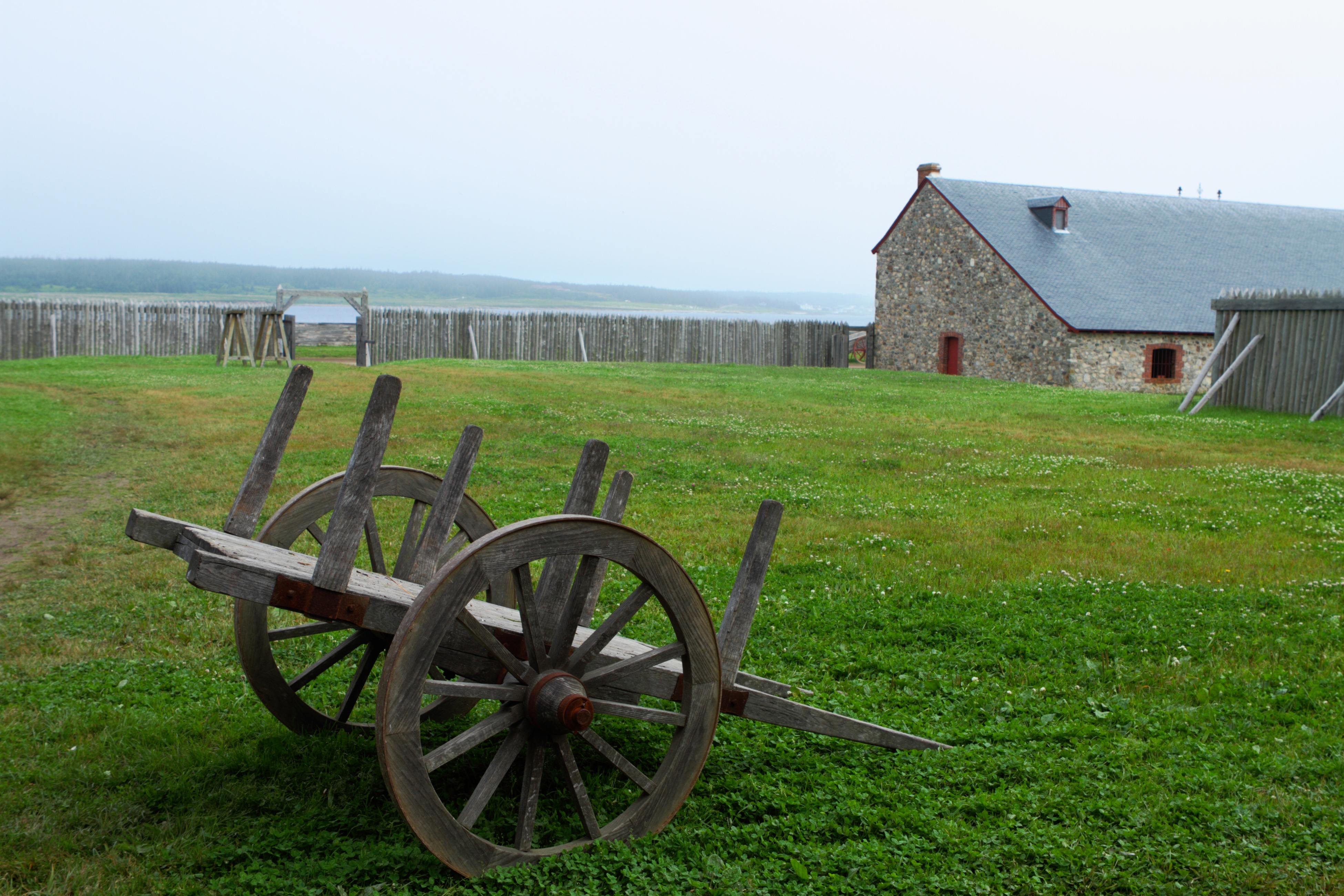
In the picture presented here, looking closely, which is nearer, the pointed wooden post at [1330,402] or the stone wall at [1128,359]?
the pointed wooden post at [1330,402]

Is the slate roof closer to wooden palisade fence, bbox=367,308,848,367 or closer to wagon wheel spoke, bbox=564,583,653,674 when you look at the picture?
wooden palisade fence, bbox=367,308,848,367

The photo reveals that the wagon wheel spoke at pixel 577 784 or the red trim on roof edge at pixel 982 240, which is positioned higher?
the red trim on roof edge at pixel 982 240

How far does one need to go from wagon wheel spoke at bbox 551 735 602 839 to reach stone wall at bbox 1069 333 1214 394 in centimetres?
3242

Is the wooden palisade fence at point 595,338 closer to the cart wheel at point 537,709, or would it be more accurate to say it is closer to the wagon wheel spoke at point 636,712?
the cart wheel at point 537,709

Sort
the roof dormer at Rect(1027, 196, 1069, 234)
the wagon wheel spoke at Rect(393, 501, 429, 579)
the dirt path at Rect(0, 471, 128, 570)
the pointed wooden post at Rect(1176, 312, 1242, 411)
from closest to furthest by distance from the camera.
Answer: the wagon wheel spoke at Rect(393, 501, 429, 579), the dirt path at Rect(0, 471, 128, 570), the pointed wooden post at Rect(1176, 312, 1242, 411), the roof dormer at Rect(1027, 196, 1069, 234)

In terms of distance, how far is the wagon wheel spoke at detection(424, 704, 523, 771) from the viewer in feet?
10.8

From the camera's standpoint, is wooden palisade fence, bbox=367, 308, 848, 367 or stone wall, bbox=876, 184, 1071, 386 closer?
stone wall, bbox=876, 184, 1071, 386

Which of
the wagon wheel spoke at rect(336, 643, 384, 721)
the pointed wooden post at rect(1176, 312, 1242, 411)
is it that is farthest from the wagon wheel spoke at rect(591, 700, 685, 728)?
the pointed wooden post at rect(1176, 312, 1242, 411)

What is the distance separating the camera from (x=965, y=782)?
445 centimetres

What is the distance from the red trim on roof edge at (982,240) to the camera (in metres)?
33.1

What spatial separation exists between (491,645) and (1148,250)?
40.4 meters

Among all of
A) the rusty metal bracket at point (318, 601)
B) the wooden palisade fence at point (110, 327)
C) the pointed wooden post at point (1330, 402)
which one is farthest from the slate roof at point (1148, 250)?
the rusty metal bracket at point (318, 601)

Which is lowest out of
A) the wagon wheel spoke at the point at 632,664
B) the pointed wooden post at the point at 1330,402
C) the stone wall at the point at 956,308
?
the wagon wheel spoke at the point at 632,664

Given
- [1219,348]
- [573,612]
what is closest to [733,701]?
[573,612]
